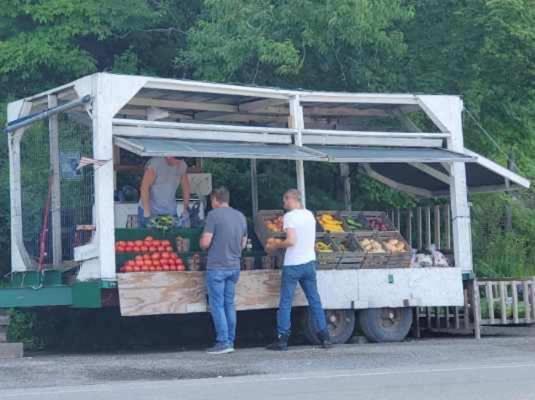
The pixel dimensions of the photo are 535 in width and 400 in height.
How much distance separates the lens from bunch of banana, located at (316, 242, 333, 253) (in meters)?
16.0

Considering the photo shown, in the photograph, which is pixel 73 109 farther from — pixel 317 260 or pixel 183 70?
pixel 183 70

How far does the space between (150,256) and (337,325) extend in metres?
2.87

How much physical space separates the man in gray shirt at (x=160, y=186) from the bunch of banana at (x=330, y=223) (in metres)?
1.84

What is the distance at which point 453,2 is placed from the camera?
1923 cm

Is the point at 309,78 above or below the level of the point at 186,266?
above

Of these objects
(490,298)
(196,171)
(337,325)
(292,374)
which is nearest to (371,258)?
(337,325)

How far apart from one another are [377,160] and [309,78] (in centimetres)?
385

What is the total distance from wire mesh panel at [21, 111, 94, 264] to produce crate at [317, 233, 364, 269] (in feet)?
10.1

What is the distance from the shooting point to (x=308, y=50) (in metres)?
18.8

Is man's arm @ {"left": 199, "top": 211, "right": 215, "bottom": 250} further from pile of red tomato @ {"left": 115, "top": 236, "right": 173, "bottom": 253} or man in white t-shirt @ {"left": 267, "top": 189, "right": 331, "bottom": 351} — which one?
man in white t-shirt @ {"left": 267, "top": 189, "right": 331, "bottom": 351}

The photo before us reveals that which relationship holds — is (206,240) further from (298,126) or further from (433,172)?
(433,172)

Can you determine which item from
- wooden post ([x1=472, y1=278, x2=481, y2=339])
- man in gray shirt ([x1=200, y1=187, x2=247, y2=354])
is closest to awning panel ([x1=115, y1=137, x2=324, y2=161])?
man in gray shirt ([x1=200, y1=187, x2=247, y2=354])

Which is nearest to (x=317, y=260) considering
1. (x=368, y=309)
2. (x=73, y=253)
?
(x=368, y=309)

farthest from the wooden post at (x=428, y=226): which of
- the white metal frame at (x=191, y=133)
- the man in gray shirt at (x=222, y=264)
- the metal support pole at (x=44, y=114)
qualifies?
the metal support pole at (x=44, y=114)
